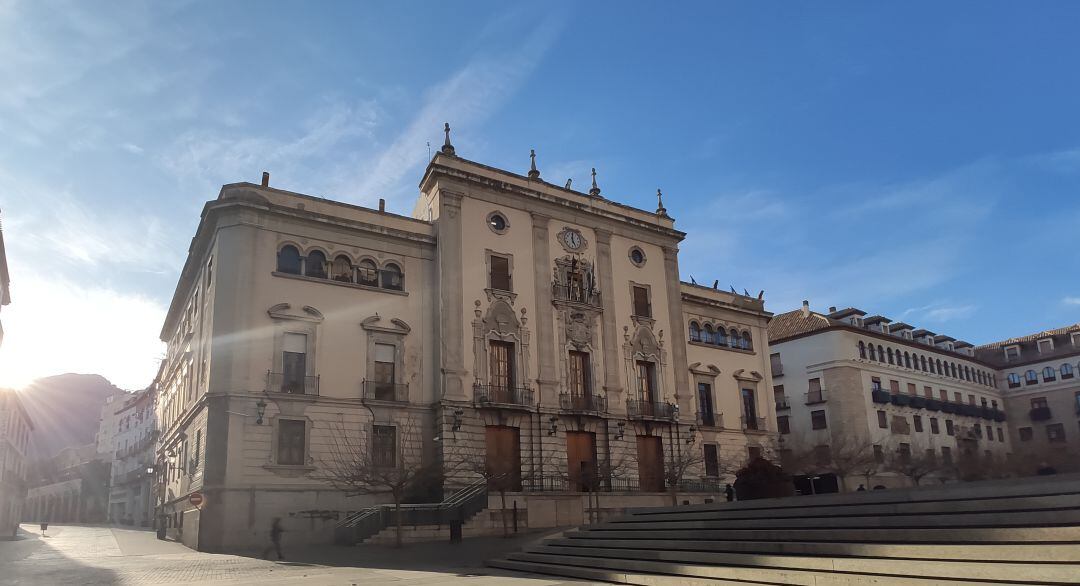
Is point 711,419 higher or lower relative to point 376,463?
higher

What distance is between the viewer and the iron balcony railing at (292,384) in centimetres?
2886

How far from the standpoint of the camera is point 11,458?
59219mm

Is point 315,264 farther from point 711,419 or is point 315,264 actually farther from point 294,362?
point 711,419

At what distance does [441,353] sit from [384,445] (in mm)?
4313

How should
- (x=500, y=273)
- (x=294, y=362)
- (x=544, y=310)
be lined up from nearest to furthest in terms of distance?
(x=294, y=362), (x=500, y=273), (x=544, y=310)

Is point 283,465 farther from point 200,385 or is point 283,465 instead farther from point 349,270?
point 349,270

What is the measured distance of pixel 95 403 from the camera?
163 meters

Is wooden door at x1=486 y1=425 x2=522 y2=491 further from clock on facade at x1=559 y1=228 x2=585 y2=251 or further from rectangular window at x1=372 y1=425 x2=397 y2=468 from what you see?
clock on facade at x1=559 y1=228 x2=585 y2=251

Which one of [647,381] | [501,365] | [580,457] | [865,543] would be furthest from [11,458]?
[865,543]

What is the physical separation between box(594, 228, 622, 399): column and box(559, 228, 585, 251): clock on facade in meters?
1.00

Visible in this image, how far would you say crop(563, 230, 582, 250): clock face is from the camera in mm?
37809

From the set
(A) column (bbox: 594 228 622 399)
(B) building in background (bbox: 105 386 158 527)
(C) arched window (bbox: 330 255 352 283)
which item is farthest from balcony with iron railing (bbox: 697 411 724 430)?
(B) building in background (bbox: 105 386 158 527)

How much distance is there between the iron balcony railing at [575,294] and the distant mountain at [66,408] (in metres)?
138

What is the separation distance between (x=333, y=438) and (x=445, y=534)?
5.74 meters
